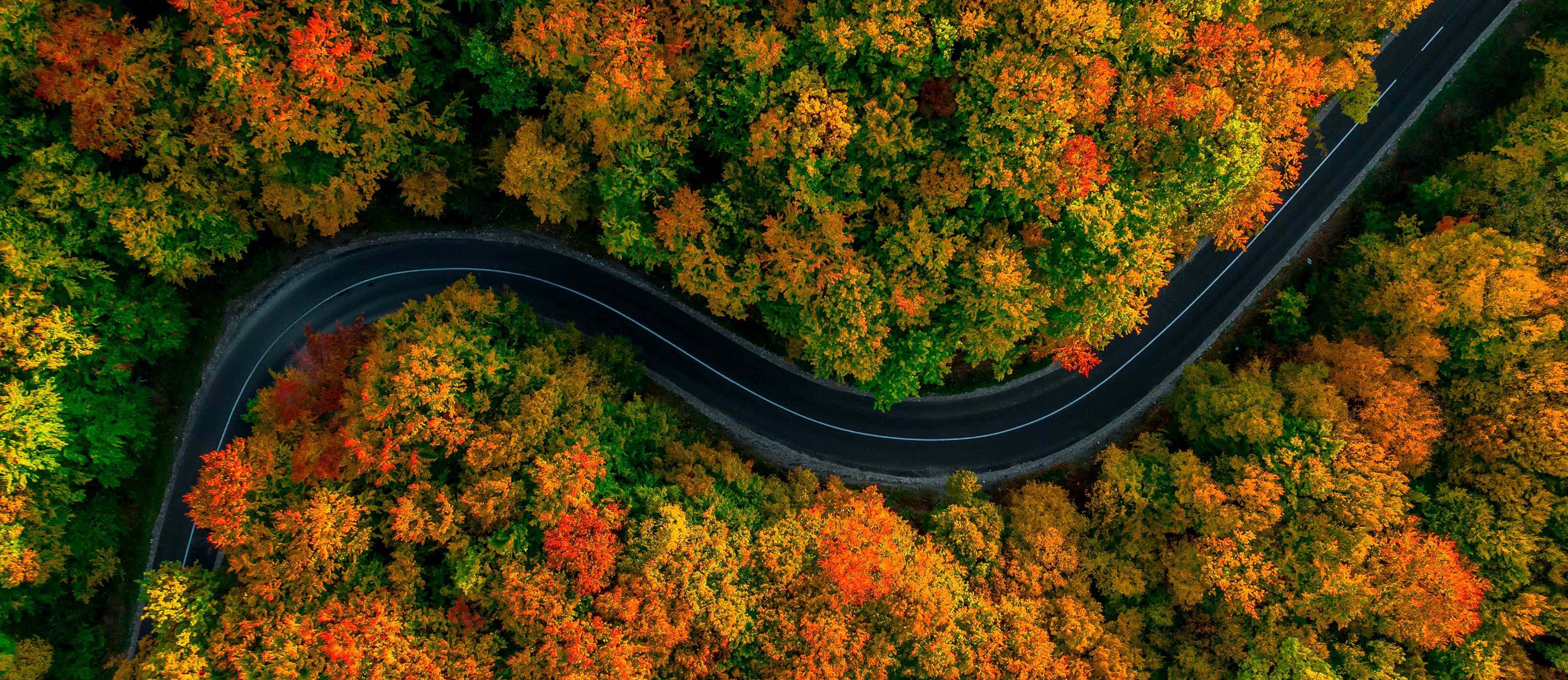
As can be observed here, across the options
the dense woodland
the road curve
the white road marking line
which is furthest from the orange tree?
the white road marking line

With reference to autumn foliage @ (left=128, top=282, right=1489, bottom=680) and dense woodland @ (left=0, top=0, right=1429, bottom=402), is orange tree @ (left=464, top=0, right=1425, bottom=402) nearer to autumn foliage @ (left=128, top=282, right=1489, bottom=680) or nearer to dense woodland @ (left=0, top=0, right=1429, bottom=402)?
dense woodland @ (left=0, top=0, right=1429, bottom=402)

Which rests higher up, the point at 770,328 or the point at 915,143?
the point at 915,143

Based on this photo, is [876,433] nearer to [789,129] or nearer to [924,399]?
[924,399]

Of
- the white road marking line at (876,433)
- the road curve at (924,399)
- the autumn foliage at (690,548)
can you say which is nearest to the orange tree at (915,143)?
the autumn foliage at (690,548)

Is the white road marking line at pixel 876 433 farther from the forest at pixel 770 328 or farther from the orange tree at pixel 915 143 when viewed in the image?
the orange tree at pixel 915 143

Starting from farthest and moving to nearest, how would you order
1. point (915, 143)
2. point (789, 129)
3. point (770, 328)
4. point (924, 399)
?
point (924, 399) → point (770, 328) → point (915, 143) → point (789, 129)

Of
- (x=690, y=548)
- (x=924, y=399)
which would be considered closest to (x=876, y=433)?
(x=924, y=399)
